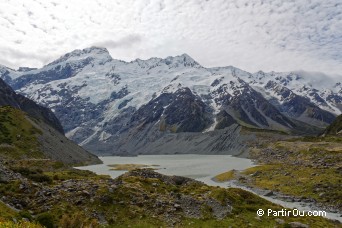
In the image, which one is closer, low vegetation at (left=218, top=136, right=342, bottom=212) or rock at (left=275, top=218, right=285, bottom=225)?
rock at (left=275, top=218, right=285, bottom=225)

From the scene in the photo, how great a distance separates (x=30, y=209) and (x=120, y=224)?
1067cm

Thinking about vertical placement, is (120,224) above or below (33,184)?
below

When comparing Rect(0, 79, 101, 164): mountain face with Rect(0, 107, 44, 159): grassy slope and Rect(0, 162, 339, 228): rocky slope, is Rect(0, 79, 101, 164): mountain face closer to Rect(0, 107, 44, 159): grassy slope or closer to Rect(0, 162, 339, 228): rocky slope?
Rect(0, 107, 44, 159): grassy slope

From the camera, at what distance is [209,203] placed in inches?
1956

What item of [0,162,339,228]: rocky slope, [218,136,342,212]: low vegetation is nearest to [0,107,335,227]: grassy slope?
[0,162,339,228]: rocky slope

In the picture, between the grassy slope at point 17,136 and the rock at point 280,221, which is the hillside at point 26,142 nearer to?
the grassy slope at point 17,136

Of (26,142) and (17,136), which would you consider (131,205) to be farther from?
(17,136)

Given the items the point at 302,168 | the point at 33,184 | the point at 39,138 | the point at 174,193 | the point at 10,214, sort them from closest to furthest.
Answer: the point at 10,214
the point at 33,184
the point at 174,193
the point at 302,168
the point at 39,138

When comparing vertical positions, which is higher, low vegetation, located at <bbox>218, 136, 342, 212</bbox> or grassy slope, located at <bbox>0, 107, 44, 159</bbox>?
grassy slope, located at <bbox>0, 107, 44, 159</bbox>

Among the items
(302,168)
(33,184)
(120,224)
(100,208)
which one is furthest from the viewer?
(302,168)

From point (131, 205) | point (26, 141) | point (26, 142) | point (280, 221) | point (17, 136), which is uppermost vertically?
point (17, 136)

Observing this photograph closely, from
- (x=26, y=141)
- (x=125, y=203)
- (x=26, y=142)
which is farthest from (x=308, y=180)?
(x=26, y=141)

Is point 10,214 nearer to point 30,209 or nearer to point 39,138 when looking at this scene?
point 30,209

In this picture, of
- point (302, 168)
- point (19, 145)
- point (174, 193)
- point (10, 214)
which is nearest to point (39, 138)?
point (19, 145)
